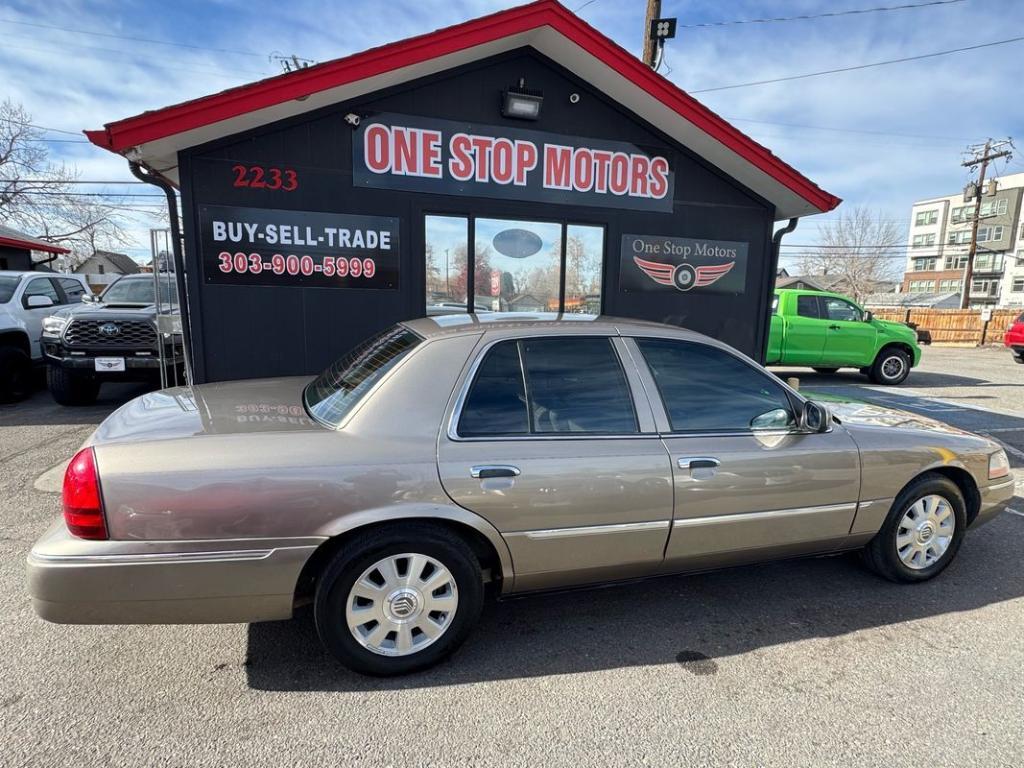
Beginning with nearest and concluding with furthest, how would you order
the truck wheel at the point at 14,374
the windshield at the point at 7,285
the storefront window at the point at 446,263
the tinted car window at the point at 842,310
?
the storefront window at the point at 446,263 < the truck wheel at the point at 14,374 < the windshield at the point at 7,285 < the tinted car window at the point at 842,310

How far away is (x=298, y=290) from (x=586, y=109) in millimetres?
3501

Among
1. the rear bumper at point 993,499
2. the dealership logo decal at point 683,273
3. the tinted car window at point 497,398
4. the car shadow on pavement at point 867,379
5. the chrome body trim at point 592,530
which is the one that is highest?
the dealership logo decal at point 683,273

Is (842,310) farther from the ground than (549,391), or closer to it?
farther from the ground

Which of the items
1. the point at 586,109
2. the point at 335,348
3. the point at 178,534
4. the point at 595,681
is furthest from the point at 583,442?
the point at 586,109

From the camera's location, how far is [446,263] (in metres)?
5.98

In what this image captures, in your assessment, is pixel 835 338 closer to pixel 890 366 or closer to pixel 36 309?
pixel 890 366

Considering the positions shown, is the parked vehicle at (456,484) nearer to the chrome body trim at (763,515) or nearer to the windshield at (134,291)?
the chrome body trim at (763,515)

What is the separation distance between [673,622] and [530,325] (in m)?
1.75

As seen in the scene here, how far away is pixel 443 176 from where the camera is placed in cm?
570

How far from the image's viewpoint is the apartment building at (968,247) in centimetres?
5791

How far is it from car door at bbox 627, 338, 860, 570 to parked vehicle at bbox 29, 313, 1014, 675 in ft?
0.04

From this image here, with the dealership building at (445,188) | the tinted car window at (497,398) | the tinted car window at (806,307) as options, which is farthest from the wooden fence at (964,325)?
the tinted car window at (497,398)

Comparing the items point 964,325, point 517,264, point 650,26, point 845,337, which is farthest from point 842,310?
point 964,325

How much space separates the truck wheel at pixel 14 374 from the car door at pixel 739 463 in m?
9.17
